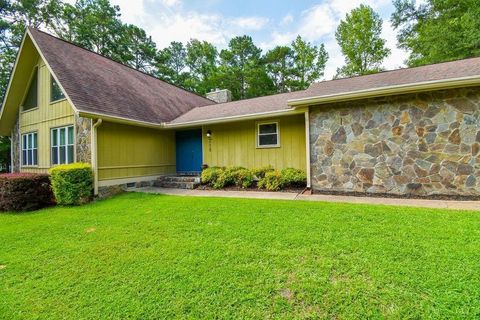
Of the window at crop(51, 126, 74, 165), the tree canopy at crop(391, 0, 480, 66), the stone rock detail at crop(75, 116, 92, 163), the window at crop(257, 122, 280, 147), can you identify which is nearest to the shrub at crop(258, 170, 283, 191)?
the window at crop(257, 122, 280, 147)

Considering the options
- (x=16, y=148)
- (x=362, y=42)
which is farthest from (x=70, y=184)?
(x=362, y=42)

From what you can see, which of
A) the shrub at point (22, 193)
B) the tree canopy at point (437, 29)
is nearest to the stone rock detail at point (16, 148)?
the shrub at point (22, 193)

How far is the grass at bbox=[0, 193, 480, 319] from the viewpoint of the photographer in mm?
2219

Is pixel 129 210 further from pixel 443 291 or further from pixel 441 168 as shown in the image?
pixel 441 168

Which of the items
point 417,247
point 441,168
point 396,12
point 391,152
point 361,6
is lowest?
point 417,247

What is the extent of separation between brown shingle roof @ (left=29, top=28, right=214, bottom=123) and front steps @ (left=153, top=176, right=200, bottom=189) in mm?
2401

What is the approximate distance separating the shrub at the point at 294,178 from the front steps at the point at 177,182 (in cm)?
341

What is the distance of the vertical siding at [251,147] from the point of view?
8305 millimetres

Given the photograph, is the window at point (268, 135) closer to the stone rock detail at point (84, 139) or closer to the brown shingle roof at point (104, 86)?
Answer: the brown shingle roof at point (104, 86)

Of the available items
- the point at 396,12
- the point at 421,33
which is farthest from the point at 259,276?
the point at 396,12

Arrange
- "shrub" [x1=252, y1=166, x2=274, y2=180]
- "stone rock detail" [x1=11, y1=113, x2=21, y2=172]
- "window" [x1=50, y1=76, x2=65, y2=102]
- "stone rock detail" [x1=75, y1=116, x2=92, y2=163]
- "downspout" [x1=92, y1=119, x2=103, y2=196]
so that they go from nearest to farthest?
"downspout" [x1=92, y1=119, x2=103, y2=196], "stone rock detail" [x1=75, y1=116, x2=92, y2=163], "shrub" [x1=252, y1=166, x2=274, y2=180], "window" [x1=50, y1=76, x2=65, y2=102], "stone rock detail" [x1=11, y1=113, x2=21, y2=172]

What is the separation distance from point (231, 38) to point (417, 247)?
2732cm

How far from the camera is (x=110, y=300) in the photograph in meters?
2.42

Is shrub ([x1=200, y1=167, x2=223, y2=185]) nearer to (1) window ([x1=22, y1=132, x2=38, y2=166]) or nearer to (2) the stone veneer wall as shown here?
(2) the stone veneer wall
